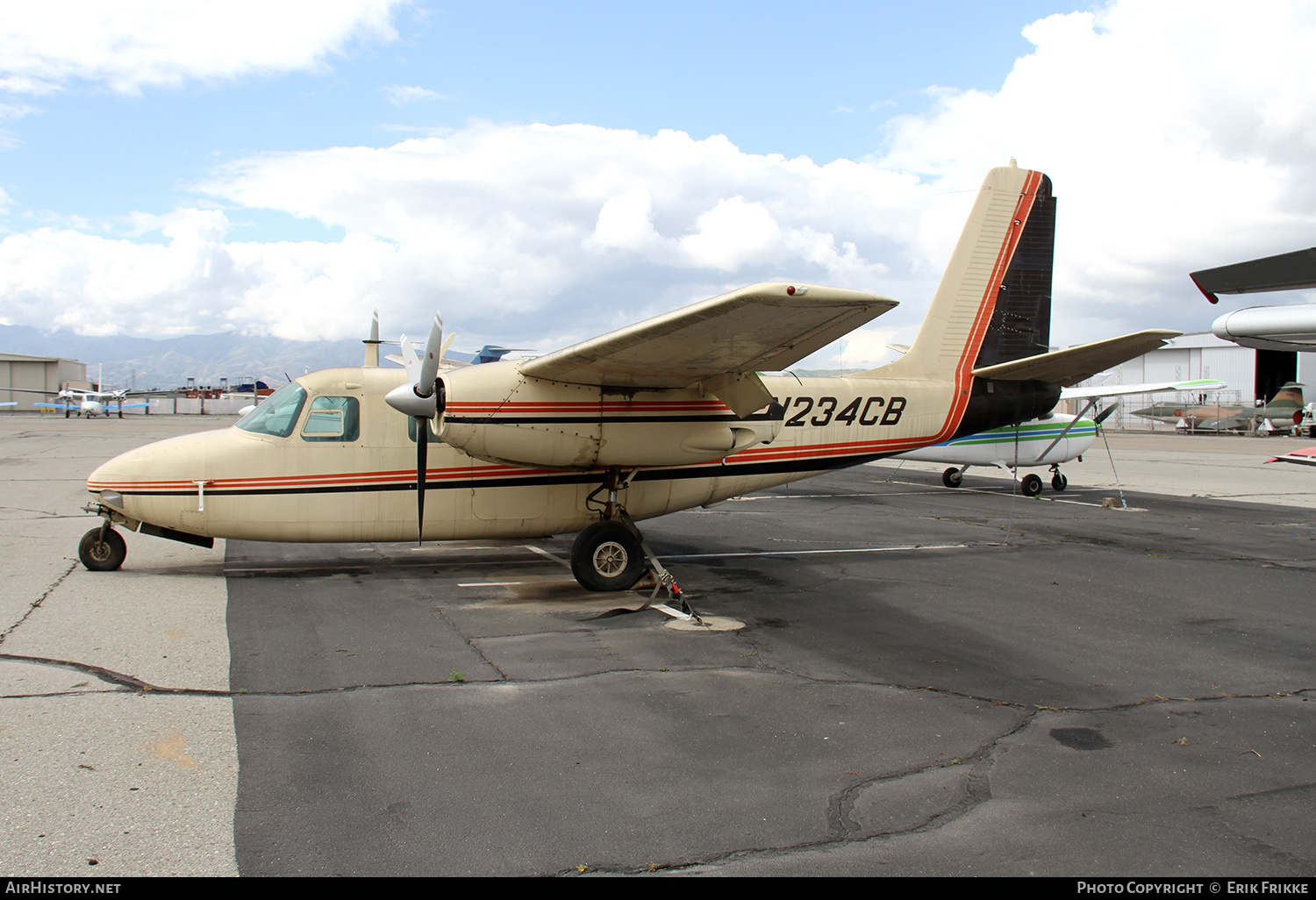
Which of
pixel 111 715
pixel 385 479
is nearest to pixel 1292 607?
pixel 385 479

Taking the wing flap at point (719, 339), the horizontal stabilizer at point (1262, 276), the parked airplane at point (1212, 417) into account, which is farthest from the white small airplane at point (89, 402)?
the parked airplane at point (1212, 417)

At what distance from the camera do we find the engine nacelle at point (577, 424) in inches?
322

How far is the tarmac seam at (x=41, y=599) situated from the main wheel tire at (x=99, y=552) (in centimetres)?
25

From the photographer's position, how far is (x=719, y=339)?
284 inches

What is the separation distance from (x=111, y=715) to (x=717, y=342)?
523 centimetres

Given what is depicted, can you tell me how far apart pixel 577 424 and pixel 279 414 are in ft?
11.5

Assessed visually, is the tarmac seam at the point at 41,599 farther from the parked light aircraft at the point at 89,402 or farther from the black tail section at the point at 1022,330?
the parked light aircraft at the point at 89,402

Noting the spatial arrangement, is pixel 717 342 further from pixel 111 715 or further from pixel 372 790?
pixel 111 715

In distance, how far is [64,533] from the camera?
12.0 metres

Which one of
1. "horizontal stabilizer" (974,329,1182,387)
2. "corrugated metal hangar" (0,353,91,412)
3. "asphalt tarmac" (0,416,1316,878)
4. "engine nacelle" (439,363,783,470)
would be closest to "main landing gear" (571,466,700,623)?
"asphalt tarmac" (0,416,1316,878)

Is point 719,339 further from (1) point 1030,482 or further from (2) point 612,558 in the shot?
(1) point 1030,482

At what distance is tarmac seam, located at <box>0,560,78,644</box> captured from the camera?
6.68 metres

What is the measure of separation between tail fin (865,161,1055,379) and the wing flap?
3.85 meters

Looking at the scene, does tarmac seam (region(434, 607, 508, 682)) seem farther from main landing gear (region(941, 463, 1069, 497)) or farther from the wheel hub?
main landing gear (region(941, 463, 1069, 497))
